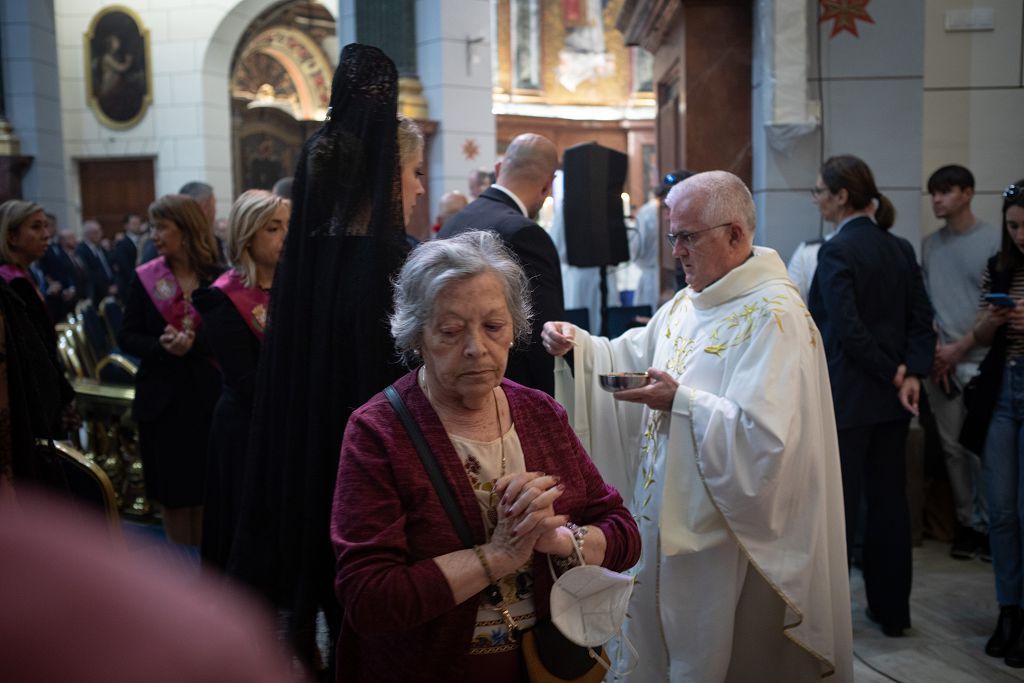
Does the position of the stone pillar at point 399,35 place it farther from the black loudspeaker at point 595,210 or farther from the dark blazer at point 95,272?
the dark blazer at point 95,272

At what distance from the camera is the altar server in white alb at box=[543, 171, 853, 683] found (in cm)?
262

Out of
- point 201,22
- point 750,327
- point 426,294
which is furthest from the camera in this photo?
point 201,22

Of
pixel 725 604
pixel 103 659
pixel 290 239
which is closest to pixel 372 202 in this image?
pixel 290 239

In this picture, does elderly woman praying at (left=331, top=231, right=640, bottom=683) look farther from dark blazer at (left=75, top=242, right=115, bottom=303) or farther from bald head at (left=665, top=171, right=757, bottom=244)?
dark blazer at (left=75, top=242, right=115, bottom=303)

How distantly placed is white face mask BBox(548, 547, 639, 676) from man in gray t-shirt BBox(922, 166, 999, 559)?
11.7 ft

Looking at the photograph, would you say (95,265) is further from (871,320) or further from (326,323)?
(326,323)

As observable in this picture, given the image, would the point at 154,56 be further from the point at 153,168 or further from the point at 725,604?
the point at 725,604

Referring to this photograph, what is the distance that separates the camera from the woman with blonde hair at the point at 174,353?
410cm

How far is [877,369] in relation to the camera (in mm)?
3744

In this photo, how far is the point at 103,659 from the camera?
460mm

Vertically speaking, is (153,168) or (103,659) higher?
(153,168)

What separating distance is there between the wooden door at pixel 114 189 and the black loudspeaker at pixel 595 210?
13.3m

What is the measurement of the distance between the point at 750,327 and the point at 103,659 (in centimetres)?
242

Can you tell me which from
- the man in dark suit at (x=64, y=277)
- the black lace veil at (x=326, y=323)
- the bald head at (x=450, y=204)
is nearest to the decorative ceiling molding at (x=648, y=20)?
the bald head at (x=450, y=204)
